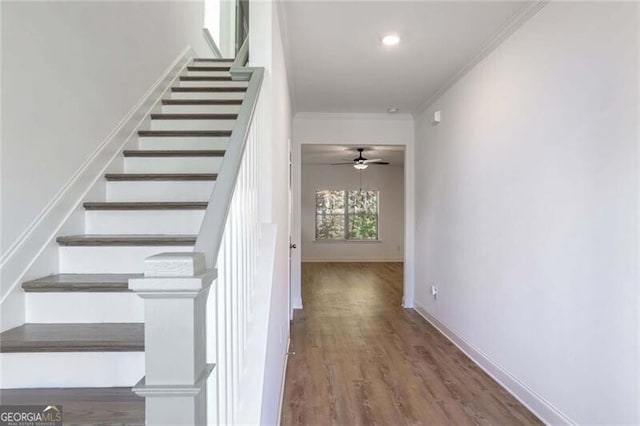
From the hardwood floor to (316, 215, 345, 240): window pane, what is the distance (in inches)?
200

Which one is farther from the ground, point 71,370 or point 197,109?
point 197,109

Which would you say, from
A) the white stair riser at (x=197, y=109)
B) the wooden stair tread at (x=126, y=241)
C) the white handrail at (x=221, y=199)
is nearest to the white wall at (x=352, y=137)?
the white stair riser at (x=197, y=109)

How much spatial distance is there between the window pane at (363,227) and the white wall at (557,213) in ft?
21.5

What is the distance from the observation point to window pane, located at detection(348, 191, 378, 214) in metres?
10.1

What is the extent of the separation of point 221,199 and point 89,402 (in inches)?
38.8

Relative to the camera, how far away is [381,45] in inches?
118

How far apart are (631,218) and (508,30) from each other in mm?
1687

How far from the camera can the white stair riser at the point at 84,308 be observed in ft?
5.27

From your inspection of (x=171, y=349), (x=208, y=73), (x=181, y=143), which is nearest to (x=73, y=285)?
(x=171, y=349)

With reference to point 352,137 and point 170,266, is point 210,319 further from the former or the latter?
point 352,137

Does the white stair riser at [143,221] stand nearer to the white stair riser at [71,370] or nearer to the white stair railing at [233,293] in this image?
the white stair railing at [233,293]

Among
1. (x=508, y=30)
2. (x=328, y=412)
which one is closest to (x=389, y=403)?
(x=328, y=412)

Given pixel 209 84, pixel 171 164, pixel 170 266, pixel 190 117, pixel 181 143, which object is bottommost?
pixel 170 266

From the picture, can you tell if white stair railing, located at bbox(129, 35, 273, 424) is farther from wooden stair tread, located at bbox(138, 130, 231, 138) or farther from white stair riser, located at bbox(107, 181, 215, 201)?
wooden stair tread, located at bbox(138, 130, 231, 138)
